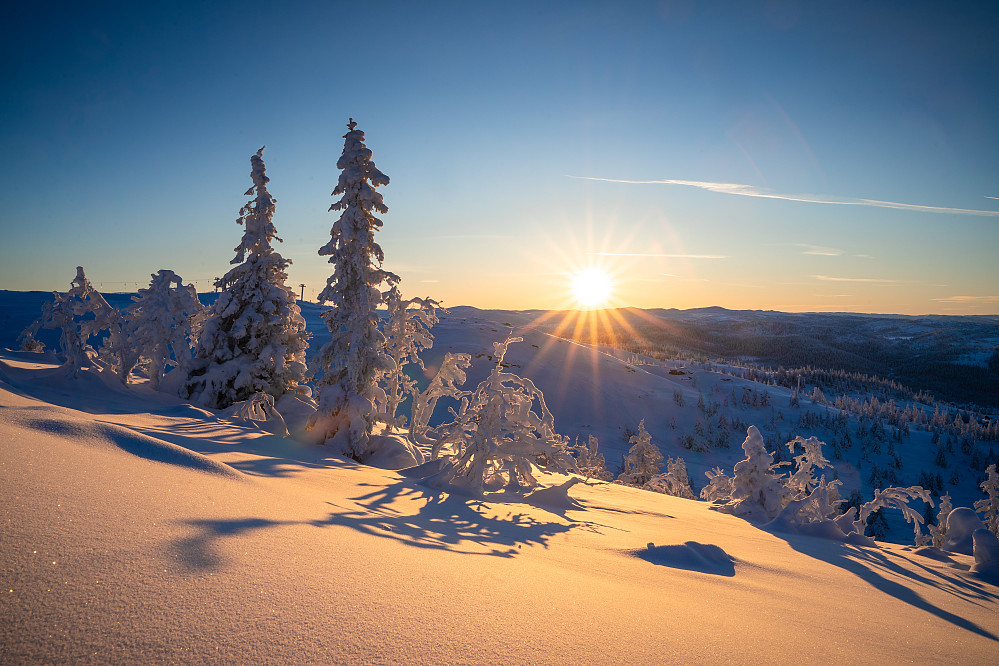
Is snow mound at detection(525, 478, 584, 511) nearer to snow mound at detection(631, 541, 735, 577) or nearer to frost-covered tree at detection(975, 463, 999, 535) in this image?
snow mound at detection(631, 541, 735, 577)

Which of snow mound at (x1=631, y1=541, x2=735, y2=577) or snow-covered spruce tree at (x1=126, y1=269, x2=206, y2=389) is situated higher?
snow-covered spruce tree at (x1=126, y1=269, x2=206, y2=389)

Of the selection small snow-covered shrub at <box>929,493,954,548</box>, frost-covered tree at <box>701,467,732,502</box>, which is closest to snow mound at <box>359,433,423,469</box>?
frost-covered tree at <box>701,467,732,502</box>

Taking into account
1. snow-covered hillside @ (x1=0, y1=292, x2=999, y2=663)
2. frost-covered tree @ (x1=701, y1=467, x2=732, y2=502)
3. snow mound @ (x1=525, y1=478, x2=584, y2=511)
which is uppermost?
snow-covered hillside @ (x1=0, y1=292, x2=999, y2=663)

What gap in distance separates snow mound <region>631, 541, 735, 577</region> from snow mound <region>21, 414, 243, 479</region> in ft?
14.0

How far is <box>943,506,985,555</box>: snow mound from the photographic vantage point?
26.8 feet

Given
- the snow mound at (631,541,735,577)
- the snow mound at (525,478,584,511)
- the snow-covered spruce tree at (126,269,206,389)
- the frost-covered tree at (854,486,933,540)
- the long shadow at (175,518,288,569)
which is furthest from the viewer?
the snow-covered spruce tree at (126,269,206,389)

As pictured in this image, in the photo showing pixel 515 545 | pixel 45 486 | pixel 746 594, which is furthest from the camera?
pixel 515 545

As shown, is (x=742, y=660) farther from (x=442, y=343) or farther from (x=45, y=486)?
(x=442, y=343)

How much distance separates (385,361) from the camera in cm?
1437

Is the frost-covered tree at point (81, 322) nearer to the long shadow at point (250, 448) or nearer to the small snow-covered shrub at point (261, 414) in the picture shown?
the small snow-covered shrub at point (261, 414)

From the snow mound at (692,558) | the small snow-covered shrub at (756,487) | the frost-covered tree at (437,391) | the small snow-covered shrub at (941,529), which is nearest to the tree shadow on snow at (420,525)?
the snow mound at (692,558)

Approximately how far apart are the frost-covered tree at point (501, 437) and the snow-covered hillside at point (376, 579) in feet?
3.85

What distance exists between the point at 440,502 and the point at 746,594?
4292 millimetres

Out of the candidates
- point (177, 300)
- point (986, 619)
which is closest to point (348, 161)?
point (177, 300)
